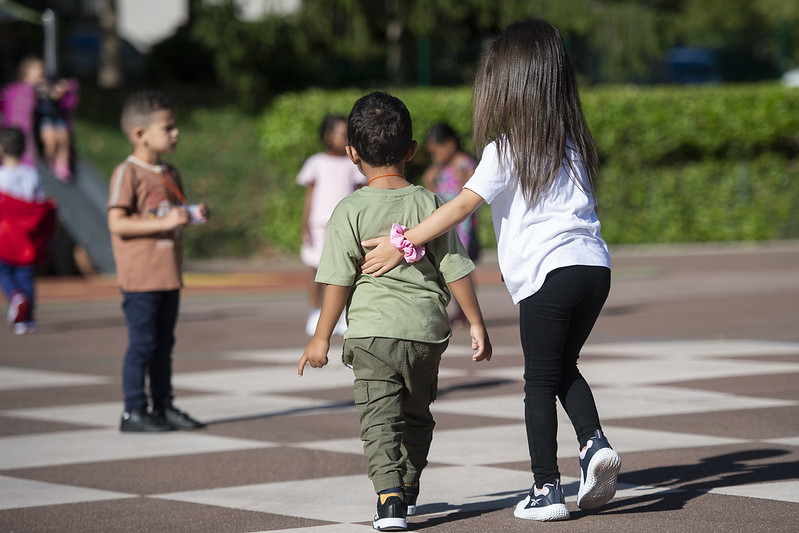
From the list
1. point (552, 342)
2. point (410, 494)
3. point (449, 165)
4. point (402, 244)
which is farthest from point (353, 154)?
point (449, 165)

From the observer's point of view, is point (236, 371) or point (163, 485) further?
point (236, 371)

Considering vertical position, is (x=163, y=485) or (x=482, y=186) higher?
(x=482, y=186)

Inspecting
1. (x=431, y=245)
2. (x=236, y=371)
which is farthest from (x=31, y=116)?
(x=431, y=245)

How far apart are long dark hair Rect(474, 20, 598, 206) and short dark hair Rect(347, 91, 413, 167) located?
0.94 ft

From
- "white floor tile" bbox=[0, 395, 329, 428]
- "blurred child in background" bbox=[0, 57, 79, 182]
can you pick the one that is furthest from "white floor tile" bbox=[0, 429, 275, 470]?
"blurred child in background" bbox=[0, 57, 79, 182]

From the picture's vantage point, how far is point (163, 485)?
16.6 ft

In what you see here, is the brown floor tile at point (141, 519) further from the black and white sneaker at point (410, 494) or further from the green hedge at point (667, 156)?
the green hedge at point (667, 156)

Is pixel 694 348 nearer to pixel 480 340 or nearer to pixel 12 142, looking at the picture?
pixel 480 340

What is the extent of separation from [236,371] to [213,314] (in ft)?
14.3

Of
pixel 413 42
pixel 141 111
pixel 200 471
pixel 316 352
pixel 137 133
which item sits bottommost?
pixel 200 471

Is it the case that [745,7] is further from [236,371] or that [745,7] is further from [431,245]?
[431,245]

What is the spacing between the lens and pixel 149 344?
629 centimetres

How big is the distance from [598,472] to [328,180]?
15.5 ft

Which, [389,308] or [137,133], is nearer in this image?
[389,308]
